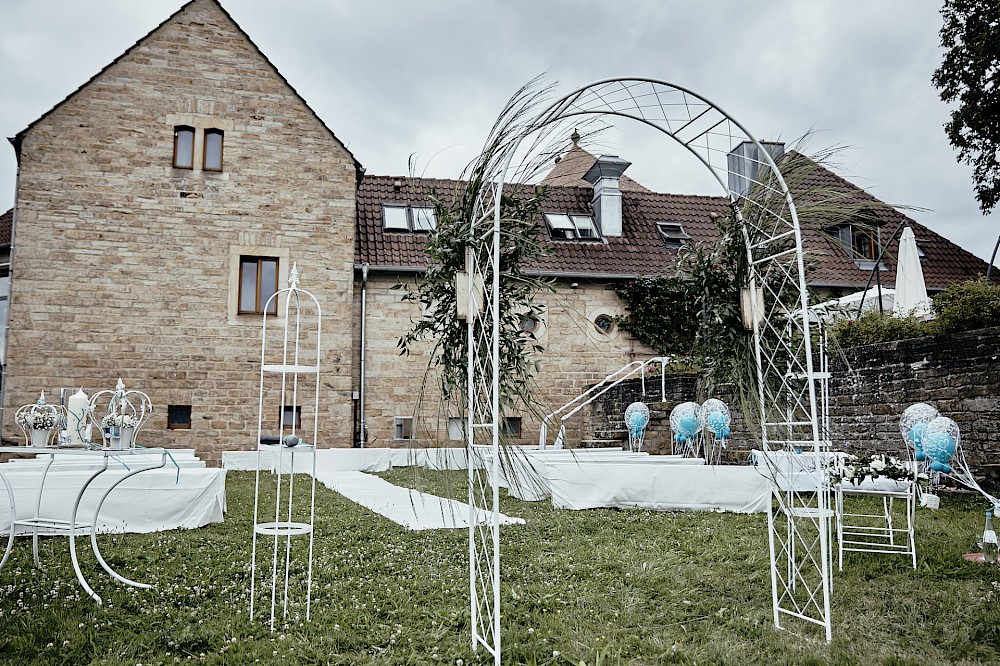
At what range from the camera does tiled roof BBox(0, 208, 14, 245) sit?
17.6 metres

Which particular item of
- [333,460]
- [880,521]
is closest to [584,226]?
[333,460]

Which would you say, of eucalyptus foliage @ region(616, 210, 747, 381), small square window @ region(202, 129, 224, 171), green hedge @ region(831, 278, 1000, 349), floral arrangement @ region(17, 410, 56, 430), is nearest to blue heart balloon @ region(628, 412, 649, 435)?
green hedge @ region(831, 278, 1000, 349)

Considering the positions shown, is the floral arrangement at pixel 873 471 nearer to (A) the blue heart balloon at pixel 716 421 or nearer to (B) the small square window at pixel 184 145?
(A) the blue heart balloon at pixel 716 421

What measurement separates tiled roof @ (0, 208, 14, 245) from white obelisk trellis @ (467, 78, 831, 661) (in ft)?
55.1

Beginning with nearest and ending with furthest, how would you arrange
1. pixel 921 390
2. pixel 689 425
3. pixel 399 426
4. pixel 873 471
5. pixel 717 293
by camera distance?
pixel 717 293 < pixel 873 471 < pixel 921 390 < pixel 689 425 < pixel 399 426

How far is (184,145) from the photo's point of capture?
14.8 m

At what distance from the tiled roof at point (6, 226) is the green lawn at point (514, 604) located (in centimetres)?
1374

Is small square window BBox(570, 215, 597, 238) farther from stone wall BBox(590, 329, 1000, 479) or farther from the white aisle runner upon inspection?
stone wall BBox(590, 329, 1000, 479)

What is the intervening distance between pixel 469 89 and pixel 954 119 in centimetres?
896

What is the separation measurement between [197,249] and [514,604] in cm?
1178

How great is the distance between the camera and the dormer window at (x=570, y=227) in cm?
1761

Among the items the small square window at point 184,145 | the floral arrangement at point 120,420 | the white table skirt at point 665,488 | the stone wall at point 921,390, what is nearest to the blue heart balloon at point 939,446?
the stone wall at point 921,390

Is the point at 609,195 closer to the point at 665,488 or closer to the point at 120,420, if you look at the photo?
the point at 665,488

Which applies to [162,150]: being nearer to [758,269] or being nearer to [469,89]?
[469,89]
